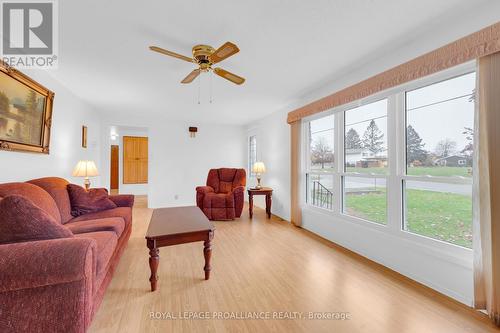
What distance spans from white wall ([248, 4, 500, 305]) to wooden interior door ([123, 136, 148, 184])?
5554mm

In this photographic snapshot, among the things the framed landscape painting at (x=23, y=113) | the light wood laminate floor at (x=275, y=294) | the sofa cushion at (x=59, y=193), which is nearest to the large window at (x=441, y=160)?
the light wood laminate floor at (x=275, y=294)

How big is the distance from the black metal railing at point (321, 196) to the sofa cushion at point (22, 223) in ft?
10.5

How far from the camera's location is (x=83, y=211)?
271 centimetres

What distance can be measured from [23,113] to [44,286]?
210 centimetres

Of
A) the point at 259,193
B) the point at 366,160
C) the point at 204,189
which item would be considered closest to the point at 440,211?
the point at 366,160

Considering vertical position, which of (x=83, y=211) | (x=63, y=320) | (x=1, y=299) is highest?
(x=83, y=211)

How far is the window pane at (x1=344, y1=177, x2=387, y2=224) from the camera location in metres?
2.62

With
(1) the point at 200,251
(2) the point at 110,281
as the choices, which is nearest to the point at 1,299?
(2) the point at 110,281

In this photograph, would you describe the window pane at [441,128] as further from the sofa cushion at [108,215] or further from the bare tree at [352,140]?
the sofa cushion at [108,215]

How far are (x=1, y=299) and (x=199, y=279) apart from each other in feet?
4.49

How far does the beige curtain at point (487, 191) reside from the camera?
157 cm

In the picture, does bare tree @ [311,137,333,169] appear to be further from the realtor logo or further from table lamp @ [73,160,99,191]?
table lamp @ [73,160,99,191]

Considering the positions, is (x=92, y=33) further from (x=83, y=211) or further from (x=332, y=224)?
(x=332, y=224)

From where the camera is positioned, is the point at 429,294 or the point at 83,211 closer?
the point at 429,294
